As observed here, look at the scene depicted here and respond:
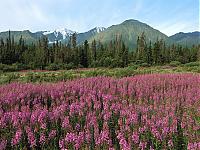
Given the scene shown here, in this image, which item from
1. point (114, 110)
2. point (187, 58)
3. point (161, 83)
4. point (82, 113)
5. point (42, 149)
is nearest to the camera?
point (42, 149)

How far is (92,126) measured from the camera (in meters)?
7.21

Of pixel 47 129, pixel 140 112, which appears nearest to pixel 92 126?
pixel 47 129

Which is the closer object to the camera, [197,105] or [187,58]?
[197,105]

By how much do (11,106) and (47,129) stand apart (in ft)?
10.1

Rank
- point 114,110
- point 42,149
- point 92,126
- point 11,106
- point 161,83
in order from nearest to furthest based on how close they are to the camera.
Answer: point 42,149 < point 92,126 < point 114,110 < point 11,106 < point 161,83

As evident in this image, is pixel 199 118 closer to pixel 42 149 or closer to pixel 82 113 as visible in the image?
pixel 82 113

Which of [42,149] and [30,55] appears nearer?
[42,149]

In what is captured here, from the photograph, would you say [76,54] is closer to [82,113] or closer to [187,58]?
[187,58]

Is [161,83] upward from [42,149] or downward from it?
upward

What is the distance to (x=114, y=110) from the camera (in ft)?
30.6

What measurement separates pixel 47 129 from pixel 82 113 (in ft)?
4.49

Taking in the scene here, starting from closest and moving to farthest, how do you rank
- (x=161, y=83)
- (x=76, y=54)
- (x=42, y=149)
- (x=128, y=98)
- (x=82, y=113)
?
(x=42, y=149), (x=82, y=113), (x=128, y=98), (x=161, y=83), (x=76, y=54)

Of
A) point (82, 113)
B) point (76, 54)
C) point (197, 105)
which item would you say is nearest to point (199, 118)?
point (197, 105)

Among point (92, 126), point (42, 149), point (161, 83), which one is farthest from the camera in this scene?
point (161, 83)
